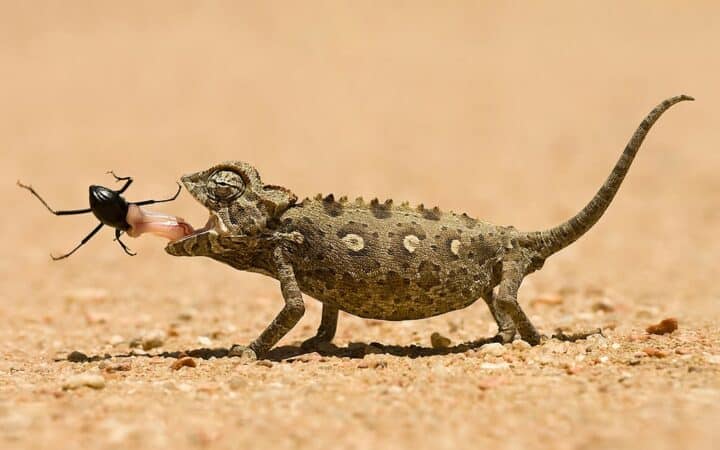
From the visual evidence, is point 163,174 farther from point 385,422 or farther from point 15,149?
point 385,422

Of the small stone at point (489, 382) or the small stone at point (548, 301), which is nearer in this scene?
the small stone at point (489, 382)

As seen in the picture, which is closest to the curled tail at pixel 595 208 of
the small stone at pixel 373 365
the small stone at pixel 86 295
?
the small stone at pixel 373 365

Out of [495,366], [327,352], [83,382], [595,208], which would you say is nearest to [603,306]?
[595,208]

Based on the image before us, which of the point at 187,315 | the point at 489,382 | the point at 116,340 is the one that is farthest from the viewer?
the point at 187,315

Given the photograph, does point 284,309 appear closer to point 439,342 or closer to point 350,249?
point 350,249

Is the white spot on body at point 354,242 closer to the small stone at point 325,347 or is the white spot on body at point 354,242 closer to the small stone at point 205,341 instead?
the small stone at point 325,347

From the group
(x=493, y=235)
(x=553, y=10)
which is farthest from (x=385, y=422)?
(x=553, y=10)

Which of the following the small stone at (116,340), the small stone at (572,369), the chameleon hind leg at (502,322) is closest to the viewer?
the small stone at (572,369)

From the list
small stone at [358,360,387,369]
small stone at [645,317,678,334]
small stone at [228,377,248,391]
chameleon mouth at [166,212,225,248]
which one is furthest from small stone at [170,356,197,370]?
small stone at [645,317,678,334]
